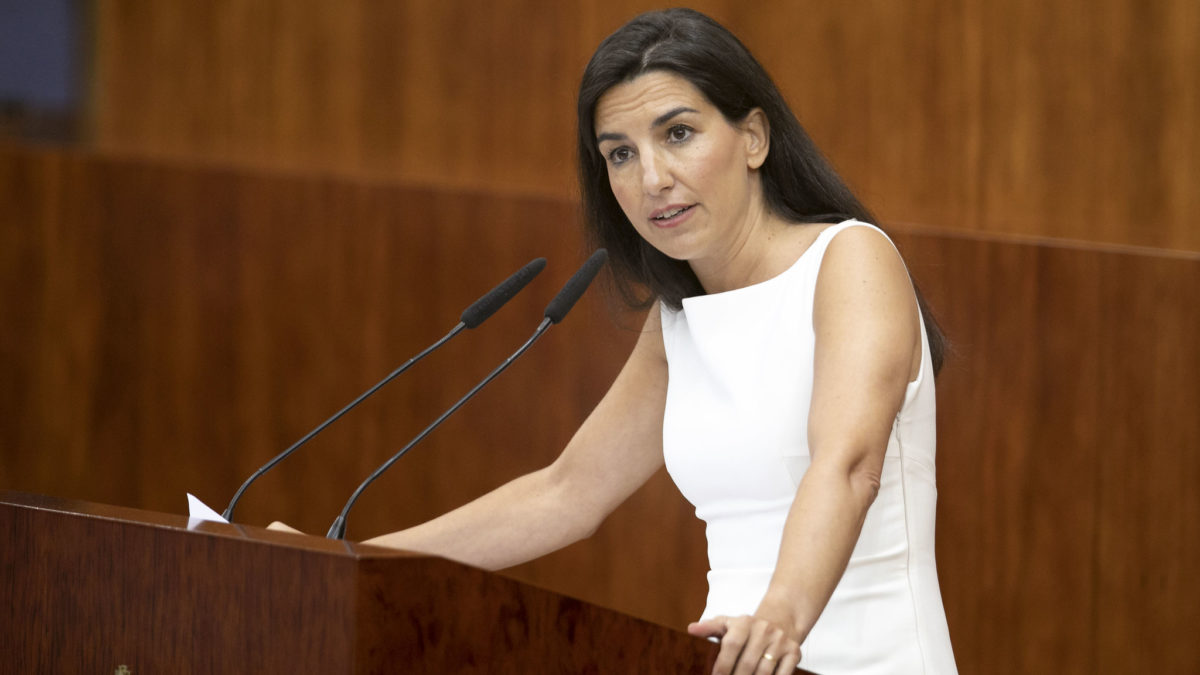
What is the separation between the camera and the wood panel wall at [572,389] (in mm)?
2887

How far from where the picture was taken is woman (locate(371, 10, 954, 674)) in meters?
1.57

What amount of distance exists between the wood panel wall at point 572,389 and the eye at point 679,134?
1.19 meters

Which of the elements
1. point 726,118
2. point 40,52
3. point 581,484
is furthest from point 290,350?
point 726,118

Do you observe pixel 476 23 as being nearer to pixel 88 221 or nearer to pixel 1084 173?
pixel 88 221

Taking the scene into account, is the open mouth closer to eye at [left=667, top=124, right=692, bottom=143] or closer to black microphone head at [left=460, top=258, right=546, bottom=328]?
eye at [left=667, top=124, right=692, bottom=143]

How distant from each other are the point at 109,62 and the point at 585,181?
1.53m

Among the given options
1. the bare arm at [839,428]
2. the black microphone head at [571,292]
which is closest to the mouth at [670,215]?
the black microphone head at [571,292]

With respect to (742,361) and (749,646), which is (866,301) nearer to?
(742,361)

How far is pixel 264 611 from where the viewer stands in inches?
37.0

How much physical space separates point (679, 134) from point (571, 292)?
0.87ft

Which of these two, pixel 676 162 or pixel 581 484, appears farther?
pixel 581 484

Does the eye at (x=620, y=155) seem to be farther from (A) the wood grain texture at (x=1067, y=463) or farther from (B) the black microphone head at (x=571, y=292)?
(A) the wood grain texture at (x=1067, y=463)

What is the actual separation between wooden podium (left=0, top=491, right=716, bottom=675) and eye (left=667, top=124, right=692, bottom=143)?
847 mm

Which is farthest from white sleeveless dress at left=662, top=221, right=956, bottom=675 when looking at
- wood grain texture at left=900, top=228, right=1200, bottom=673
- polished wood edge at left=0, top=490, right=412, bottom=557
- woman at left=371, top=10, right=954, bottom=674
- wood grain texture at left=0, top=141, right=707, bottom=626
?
wood grain texture at left=900, top=228, right=1200, bottom=673
